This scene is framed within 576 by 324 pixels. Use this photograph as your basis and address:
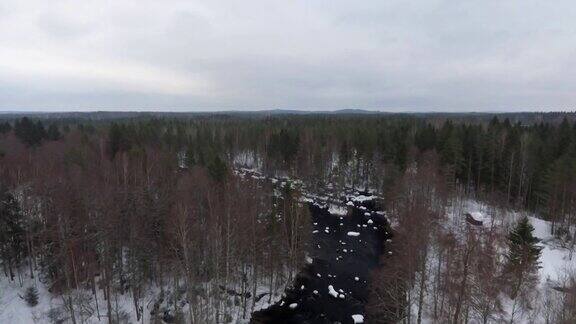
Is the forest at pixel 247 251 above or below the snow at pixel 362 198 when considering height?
above

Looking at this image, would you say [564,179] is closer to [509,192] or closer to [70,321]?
[509,192]

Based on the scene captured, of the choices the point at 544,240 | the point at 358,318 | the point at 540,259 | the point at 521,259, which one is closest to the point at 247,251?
the point at 358,318

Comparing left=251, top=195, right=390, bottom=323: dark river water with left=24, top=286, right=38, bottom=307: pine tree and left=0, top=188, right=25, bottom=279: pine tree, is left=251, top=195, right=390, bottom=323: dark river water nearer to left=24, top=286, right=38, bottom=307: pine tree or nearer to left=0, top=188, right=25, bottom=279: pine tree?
left=24, top=286, right=38, bottom=307: pine tree

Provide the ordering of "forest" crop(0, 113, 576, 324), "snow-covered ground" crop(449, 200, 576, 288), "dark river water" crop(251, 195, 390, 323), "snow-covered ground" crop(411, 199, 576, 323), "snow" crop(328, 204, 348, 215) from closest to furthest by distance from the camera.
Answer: "forest" crop(0, 113, 576, 324), "snow-covered ground" crop(411, 199, 576, 323), "dark river water" crop(251, 195, 390, 323), "snow-covered ground" crop(449, 200, 576, 288), "snow" crop(328, 204, 348, 215)

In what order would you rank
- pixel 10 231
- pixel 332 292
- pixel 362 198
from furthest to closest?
pixel 362 198, pixel 332 292, pixel 10 231

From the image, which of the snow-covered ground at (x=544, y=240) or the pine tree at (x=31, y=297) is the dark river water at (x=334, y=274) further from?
the pine tree at (x=31, y=297)

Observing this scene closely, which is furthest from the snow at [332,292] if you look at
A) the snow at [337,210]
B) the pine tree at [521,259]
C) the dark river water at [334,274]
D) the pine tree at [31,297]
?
the snow at [337,210]

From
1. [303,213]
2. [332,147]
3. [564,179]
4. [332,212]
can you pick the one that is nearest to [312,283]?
[303,213]

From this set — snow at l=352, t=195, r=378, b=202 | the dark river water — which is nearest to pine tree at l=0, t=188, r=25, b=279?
the dark river water

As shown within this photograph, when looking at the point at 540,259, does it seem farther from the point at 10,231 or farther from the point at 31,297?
the point at 10,231
